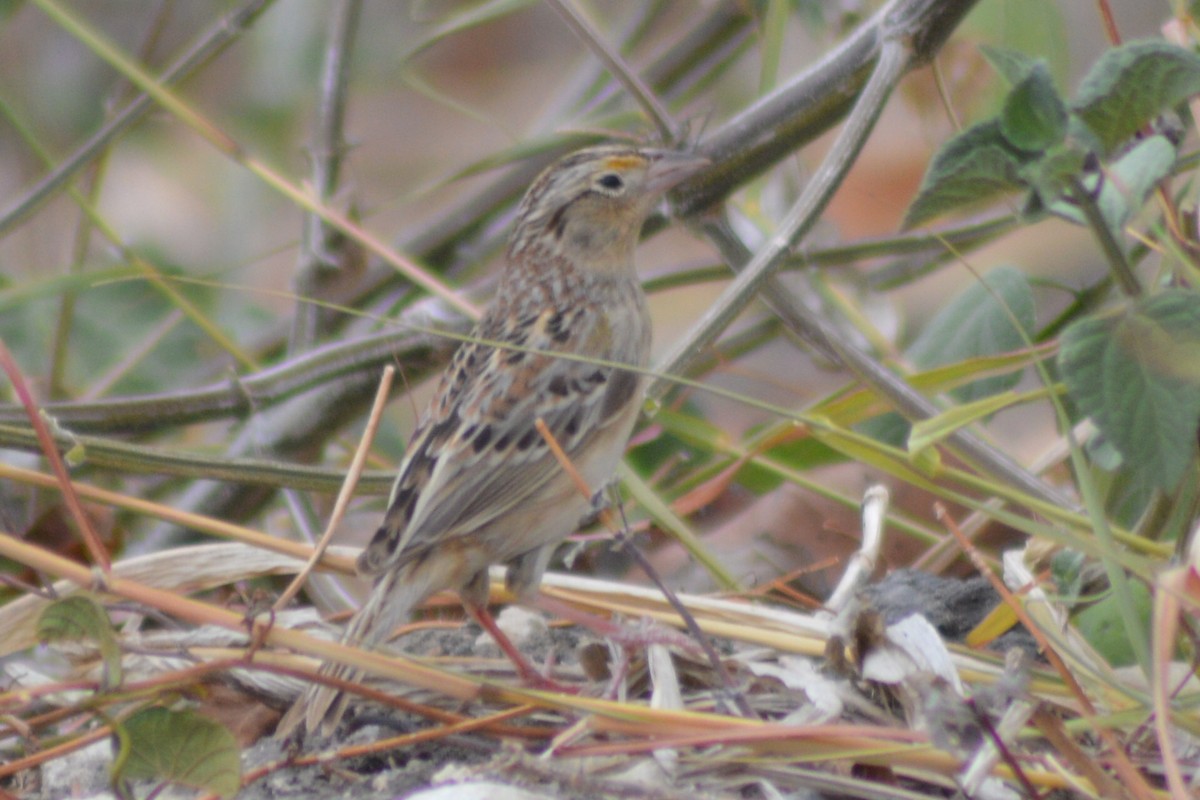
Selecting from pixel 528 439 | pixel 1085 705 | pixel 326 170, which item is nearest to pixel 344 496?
pixel 528 439

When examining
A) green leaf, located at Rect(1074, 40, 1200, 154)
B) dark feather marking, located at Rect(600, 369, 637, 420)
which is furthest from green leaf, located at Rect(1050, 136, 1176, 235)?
dark feather marking, located at Rect(600, 369, 637, 420)

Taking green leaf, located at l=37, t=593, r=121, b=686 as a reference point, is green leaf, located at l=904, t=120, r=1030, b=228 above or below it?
above

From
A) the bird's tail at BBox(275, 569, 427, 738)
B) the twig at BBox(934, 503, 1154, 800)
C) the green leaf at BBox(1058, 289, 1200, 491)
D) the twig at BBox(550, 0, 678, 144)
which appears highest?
the twig at BBox(550, 0, 678, 144)

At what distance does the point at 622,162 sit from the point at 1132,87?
1.59 m

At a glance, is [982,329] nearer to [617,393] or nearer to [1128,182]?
[617,393]

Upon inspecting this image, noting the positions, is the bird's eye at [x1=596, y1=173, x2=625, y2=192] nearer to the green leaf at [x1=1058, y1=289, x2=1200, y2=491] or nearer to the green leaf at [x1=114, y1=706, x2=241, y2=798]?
the green leaf at [x1=1058, y1=289, x2=1200, y2=491]

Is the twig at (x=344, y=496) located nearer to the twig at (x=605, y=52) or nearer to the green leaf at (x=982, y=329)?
the twig at (x=605, y=52)

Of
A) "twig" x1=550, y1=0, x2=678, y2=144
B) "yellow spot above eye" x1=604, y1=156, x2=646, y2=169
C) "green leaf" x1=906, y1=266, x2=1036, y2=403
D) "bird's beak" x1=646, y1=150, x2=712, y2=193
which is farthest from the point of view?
"yellow spot above eye" x1=604, y1=156, x2=646, y2=169

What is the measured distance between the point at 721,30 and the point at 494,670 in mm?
2458

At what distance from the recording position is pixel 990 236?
3.43 m

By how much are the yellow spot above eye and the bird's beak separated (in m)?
0.12

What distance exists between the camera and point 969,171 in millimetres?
1747

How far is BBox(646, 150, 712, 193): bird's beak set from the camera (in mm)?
2765

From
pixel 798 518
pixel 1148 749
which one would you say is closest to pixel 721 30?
pixel 798 518
